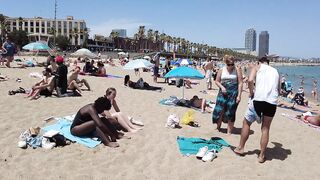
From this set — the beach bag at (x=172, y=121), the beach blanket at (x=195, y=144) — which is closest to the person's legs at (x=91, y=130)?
the beach blanket at (x=195, y=144)

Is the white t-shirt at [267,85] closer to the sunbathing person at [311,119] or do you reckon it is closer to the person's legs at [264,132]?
the person's legs at [264,132]

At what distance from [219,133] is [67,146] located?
309 cm

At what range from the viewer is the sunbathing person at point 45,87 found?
32.4 ft

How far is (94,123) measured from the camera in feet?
19.5

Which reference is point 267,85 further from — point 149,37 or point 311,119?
point 149,37

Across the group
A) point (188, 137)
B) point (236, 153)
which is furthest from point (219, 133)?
point (236, 153)

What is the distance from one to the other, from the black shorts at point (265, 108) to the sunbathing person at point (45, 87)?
6.58 metres

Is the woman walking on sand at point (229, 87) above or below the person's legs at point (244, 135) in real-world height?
above

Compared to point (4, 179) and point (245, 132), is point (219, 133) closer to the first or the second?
point (245, 132)

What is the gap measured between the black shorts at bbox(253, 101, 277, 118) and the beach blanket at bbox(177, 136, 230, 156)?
1.06 metres

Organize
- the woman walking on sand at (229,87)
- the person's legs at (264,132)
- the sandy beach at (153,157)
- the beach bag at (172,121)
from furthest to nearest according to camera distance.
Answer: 1. the beach bag at (172,121)
2. the woman walking on sand at (229,87)
3. the person's legs at (264,132)
4. the sandy beach at (153,157)

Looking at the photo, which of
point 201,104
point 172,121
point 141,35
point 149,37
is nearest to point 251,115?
point 172,121

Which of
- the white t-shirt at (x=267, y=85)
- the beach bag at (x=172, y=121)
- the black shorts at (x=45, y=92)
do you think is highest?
the white t-shirt at (x=267, y=85)

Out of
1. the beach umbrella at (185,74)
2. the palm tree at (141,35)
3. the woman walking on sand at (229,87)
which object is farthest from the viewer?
the palm tree at (141,35)
